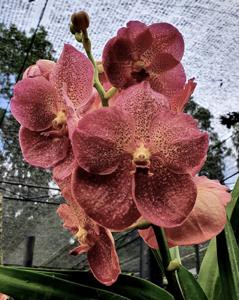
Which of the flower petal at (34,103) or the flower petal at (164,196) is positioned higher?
the flower petal at (164,196)

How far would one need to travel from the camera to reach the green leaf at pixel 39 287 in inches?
11.8

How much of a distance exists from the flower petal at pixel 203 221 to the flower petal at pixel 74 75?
0.09 meters

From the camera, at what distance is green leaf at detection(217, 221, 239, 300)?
0.31m

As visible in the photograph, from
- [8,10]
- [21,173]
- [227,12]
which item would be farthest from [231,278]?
[21,173]

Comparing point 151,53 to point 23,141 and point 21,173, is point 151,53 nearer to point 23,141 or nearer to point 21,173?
point 23,141

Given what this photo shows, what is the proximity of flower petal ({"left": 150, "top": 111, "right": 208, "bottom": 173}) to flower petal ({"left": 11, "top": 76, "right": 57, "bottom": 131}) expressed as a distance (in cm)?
7

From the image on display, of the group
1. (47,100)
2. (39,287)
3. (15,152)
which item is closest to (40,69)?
(47,100)

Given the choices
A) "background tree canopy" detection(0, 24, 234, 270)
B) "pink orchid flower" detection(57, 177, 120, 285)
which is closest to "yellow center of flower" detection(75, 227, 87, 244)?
"pink orchid flower" detection(57, 177, 120, 285)

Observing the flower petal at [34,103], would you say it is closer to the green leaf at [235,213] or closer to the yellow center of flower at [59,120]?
the yellow center of flower at [59,120]

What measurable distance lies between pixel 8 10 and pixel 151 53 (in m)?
2.37

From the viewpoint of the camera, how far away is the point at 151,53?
31 cm

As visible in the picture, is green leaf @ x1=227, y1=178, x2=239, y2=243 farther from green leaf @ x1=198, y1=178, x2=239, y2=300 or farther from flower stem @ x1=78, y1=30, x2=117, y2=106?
→ flower stem @ x1=78, y1=30, x2=117, y2=106

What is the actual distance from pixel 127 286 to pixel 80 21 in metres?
0.15

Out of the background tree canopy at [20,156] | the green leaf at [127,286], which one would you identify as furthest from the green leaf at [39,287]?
the background tree canopy at [20,156]
